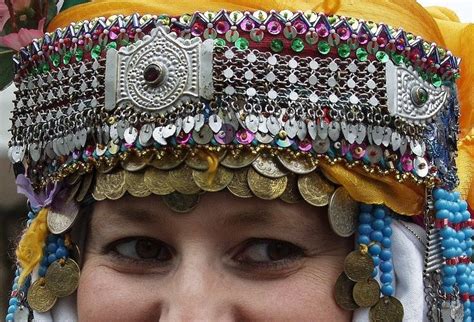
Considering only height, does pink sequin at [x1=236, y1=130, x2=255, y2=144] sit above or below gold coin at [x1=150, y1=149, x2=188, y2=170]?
above

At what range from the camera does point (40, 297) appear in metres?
2.00

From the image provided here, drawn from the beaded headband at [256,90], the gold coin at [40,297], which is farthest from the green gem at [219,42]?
the gold coin at [40,297]

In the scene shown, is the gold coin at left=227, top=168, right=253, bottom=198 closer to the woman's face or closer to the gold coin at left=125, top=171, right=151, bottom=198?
the woman's face

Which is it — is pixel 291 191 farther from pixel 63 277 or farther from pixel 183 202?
pixel 63 277

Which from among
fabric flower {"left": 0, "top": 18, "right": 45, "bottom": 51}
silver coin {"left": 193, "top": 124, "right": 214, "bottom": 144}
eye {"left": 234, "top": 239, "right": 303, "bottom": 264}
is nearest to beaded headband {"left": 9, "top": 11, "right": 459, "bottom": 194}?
silver coin {"left": 193, "top": 124, "right": 214, "bottom": 144}

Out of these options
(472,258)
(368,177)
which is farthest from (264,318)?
(472,258)

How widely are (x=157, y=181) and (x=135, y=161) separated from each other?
0.07m

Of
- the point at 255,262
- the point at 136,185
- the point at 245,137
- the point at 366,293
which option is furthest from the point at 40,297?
Answer: the point at 366,293

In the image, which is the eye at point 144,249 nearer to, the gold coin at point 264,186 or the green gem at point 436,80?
the gold coin at point 264,186

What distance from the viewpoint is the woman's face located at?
175 cm

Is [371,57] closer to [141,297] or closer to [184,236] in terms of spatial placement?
[184,236]

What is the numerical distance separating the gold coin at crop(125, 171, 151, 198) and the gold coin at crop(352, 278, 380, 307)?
482mm

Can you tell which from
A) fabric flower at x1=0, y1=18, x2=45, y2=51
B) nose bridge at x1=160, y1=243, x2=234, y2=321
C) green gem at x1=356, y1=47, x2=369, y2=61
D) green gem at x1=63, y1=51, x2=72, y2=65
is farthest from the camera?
fabric flower at x1=0, y1=18, x2=45, y2=51

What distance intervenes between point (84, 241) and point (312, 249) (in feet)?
1.80
